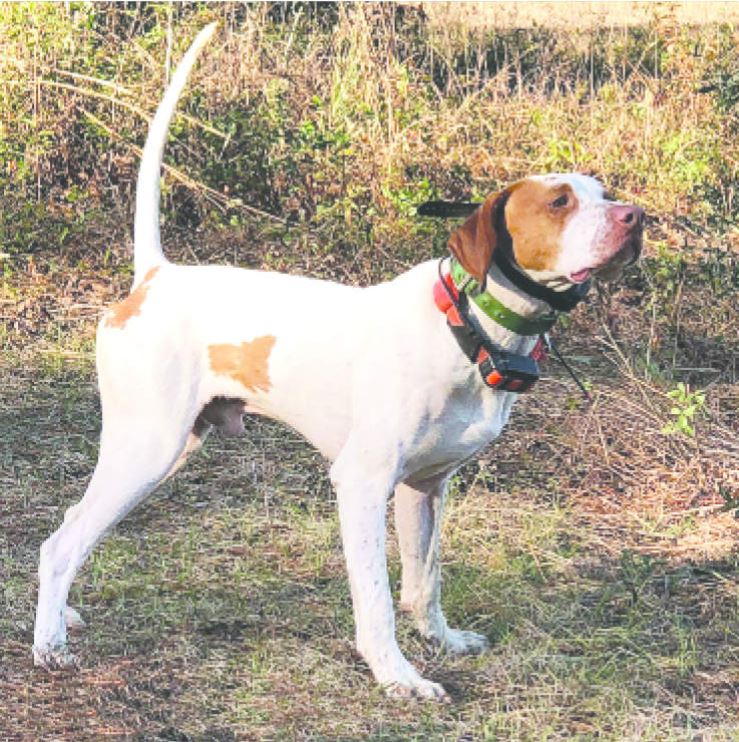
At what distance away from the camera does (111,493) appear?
3826 mm

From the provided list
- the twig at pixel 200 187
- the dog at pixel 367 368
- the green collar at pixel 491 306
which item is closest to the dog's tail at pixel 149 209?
the dog at pixel 367 368

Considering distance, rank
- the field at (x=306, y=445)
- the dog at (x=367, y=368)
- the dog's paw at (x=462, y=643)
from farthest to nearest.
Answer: the dog's paw at (x=462, y=643) < the field at (x=306, y=445) < the dog at (x=367, y=368)

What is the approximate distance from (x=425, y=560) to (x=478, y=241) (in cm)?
99

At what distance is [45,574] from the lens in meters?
3.83

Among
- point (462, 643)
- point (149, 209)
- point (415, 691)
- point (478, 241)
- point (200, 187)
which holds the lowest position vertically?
point (200, 187)

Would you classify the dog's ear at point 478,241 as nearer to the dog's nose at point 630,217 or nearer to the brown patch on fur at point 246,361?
the dog's nose at point 630,217

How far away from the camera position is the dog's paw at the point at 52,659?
377 centimetres

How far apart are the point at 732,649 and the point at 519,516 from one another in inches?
42.7

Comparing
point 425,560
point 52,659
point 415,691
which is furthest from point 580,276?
point 52,659

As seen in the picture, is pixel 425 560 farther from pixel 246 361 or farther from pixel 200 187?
pixel 200 187

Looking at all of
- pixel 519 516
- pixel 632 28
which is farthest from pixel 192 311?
pixel 632 28

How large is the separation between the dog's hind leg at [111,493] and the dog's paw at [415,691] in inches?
32.5

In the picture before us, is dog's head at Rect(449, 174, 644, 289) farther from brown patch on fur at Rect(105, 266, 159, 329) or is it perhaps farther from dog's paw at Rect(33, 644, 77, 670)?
dog's paw at Rect(33, 644, 77, 670)

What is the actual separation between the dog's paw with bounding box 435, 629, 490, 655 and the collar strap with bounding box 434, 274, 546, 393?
0.81 m
